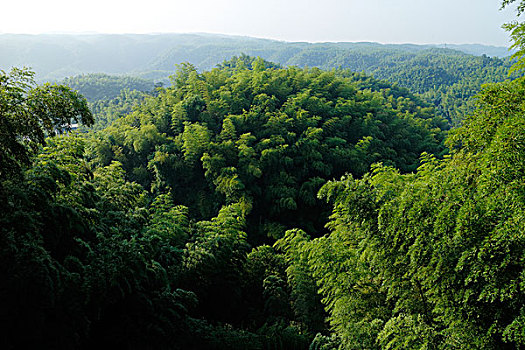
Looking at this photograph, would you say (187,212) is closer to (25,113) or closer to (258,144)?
(258,144)

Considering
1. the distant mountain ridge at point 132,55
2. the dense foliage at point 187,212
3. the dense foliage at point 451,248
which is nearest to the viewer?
the dense foliage at point 451,248

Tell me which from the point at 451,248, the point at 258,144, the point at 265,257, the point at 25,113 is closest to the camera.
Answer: the point at 451,248

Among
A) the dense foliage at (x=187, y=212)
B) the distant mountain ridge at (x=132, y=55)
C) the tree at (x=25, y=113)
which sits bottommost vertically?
the dense foliage at (x=187, y=212)

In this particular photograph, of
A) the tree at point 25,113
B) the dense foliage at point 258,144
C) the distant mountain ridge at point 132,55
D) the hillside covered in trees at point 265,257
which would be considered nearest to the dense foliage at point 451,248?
the hillside covered in trees at point 265,257

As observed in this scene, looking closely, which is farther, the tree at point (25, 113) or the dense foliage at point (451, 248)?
the tree at point (25, 113)

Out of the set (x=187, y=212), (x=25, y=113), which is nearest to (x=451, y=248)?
(x=25, y=113)

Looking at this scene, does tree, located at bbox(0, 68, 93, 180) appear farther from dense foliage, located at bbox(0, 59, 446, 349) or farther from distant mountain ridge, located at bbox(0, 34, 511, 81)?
distant mountain ridge, located at bbox(0, 34, 511, 81)

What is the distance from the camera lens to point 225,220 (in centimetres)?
751

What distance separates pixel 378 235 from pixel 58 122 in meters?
4.45

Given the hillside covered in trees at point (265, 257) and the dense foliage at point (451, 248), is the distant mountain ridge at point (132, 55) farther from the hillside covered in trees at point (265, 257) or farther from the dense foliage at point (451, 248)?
the dense foliage at point (451, 248)

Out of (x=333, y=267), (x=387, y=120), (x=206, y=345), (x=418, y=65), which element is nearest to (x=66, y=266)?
(x=206, y=345)

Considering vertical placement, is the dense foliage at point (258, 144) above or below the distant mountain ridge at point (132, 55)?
below

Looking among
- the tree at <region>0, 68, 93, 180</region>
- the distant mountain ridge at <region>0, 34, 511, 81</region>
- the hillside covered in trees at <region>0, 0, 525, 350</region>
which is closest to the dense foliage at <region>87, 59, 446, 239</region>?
the hillside covered in trees at <region>0, 0, 525, 350</region>

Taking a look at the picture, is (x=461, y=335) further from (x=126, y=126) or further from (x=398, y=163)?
(x=126, y=126)
